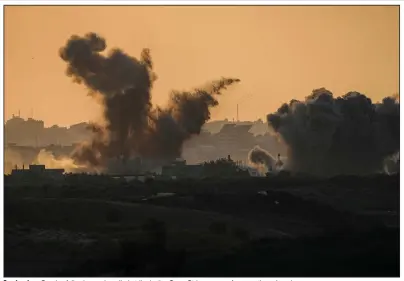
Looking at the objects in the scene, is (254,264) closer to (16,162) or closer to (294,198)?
(294,198)

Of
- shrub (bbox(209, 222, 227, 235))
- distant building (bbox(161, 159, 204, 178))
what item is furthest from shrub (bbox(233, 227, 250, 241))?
distant building (bbox(161, 159, 204, 178))

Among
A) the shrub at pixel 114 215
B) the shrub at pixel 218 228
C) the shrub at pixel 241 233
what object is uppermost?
the shrub at pixel 114 215

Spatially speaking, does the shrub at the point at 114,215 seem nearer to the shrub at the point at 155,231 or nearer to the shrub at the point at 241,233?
the shrub at the point at 155,231

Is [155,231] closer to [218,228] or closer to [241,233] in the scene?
[218,228]

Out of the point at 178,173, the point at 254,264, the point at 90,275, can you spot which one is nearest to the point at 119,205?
the point at 178,173

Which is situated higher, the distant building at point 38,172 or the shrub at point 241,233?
the distant building at point 38,172

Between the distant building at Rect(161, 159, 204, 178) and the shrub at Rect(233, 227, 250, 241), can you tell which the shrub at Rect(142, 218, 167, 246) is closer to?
the shrub at Rect(233, 227, 250, 241)

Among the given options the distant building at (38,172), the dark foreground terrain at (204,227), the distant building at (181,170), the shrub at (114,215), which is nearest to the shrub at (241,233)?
the dark foreground terrain at (204,227)

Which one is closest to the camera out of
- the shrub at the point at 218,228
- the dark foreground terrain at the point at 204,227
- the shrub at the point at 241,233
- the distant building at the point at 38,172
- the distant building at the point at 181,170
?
the dark foreground terrain at the point at 204,227

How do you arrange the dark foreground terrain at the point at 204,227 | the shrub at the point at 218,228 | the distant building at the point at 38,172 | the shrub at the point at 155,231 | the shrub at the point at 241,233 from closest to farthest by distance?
the dark foreground terrain at the point at 204,227
the shrub at the point at 155,231
the shrub at the point at 241,233
the shrub at the point at 218,228
the distant building at the point at 38,172

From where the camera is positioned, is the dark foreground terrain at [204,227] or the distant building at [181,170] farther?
the distant building at [181,170]
